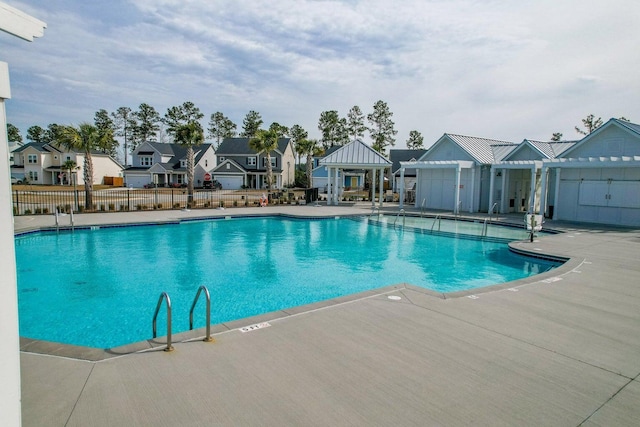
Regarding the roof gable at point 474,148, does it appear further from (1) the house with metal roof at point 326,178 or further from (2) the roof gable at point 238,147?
(2) the roof gable at point 238,147

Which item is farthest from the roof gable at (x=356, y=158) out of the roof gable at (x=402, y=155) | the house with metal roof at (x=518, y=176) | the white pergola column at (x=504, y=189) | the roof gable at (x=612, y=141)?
the roof gable at (x=402, y=155)

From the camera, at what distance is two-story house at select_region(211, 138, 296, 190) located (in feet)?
171

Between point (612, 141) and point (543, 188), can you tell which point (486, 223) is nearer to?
point (543, 188)

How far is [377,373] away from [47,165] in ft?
220

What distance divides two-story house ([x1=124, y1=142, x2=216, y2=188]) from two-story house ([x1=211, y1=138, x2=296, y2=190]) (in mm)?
2724

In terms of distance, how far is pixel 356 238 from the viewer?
18266 millimetres

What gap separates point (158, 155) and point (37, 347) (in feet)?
183

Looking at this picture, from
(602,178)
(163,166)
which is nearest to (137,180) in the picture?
(163,166)

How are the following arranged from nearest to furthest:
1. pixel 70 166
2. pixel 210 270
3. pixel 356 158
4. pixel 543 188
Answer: pixel 210 270 → pixel 543 188 → pixel 356 158 → pixel 70 166

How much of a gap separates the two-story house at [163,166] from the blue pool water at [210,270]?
3749 cm

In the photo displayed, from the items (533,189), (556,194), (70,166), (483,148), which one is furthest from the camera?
(70,166)

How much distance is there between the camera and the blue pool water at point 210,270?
830 centimetres

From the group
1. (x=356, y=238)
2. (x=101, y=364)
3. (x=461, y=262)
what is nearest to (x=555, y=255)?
(x=461, y=262)

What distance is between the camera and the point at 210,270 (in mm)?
12047
